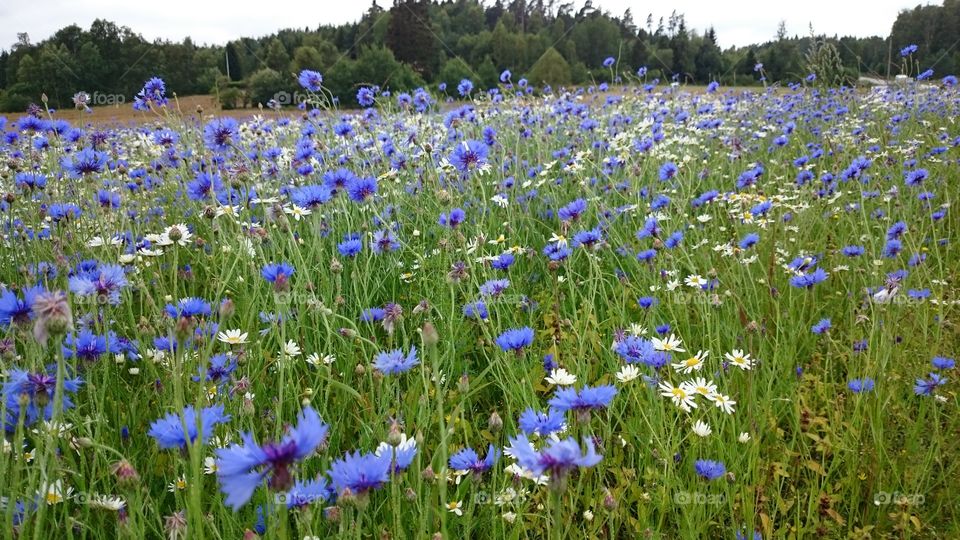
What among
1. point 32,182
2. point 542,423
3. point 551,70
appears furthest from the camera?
point 551,70

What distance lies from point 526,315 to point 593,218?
3.80 ft

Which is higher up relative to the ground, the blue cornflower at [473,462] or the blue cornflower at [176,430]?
the blue cornflower at [176,430]

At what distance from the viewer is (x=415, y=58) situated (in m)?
25.7

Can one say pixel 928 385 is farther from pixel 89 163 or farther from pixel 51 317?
pixel 89 163

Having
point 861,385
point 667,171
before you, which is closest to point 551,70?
point 667,171

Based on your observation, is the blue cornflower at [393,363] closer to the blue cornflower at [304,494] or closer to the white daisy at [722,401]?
the blue cornflower at [304,494]

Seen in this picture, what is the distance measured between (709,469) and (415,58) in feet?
86.2

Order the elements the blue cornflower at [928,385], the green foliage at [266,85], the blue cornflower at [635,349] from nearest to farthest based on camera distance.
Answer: the blue cornflower at [635,349], the blue cornflower at [928,385], the green foliage at [266,85]

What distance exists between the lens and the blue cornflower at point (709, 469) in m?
1.33

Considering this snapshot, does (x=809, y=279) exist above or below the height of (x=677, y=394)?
above

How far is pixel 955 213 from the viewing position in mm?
3332

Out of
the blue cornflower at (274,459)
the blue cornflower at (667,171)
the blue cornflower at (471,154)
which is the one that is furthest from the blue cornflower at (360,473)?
the blue cornflower at (667,171)

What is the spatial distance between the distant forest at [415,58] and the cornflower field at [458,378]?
135 cm

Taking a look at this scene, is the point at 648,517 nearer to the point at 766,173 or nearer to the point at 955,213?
the point at 955,213
